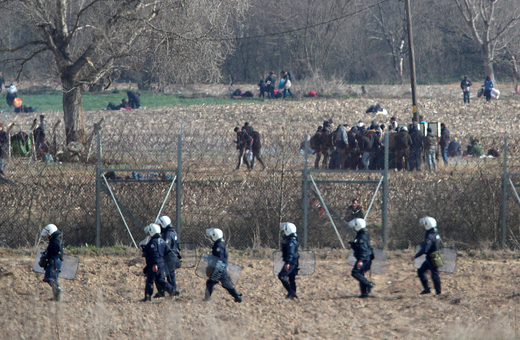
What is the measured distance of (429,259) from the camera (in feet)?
27.0

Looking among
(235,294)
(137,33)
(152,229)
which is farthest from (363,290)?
(137,33)

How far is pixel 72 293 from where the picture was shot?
27.5 ft

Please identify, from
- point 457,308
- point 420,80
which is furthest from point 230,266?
point 420,80

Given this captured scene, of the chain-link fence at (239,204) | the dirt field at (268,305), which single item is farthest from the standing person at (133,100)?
the dirt field at (268,305)

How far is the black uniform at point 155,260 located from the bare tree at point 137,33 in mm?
11374

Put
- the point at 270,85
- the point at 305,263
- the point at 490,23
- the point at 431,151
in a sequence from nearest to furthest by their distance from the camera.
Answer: the point at 305,263 → the point at 431,151 → the point at 270,85 → the point at 490,23

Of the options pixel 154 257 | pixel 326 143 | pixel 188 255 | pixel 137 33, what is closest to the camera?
pixel 154 257

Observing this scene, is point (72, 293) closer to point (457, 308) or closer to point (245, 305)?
point (245, 305)

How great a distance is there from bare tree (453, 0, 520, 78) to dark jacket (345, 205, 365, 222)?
36409 mm

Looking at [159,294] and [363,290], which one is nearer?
[159,294]

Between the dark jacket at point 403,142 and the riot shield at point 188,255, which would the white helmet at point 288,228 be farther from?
the dark jacket at point 403,142

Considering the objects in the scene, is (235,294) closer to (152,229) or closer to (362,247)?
(152,229)

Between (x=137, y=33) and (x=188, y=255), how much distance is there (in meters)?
11.6

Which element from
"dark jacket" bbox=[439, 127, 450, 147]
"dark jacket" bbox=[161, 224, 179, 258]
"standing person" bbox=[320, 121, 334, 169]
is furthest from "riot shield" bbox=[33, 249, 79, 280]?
"dark jacket" bbox=[439, 127, 450, 147]
